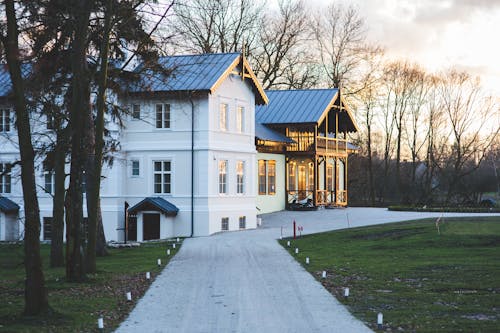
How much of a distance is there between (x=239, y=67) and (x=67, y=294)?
2518 centimetres

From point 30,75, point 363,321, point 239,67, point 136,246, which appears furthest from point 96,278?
point 239,67

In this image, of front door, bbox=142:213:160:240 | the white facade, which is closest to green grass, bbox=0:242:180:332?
the white facade

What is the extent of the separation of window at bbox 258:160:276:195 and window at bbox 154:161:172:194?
886 cm

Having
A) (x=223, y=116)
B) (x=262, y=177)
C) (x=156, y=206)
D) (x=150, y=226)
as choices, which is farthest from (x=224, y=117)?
(x=262, y=177)

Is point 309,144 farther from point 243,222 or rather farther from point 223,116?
point 223,116

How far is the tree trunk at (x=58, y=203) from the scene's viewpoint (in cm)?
2153

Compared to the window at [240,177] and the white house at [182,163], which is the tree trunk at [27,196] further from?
the window at [240,177]

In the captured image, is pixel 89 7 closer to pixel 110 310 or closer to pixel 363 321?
pixel 110 310

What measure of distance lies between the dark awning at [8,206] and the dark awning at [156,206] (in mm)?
6480

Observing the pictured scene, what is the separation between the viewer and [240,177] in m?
41.6

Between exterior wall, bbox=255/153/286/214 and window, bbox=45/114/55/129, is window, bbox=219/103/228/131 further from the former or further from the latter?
window, bbox=45/114/55/129

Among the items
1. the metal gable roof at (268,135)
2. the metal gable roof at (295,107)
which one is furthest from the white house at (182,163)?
the metal gable roof at (295,107)

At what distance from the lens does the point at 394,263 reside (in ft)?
77.2

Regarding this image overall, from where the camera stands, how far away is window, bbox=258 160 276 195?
47.4 meters
